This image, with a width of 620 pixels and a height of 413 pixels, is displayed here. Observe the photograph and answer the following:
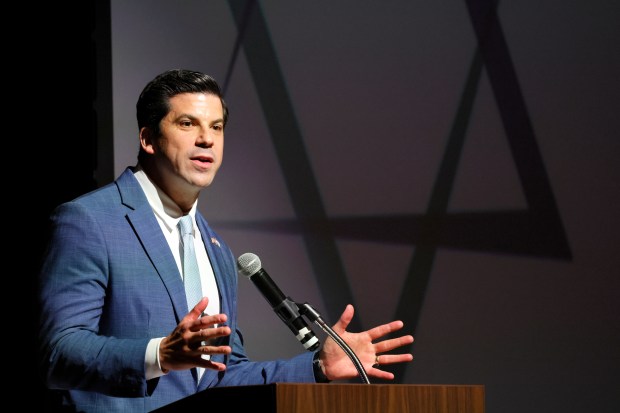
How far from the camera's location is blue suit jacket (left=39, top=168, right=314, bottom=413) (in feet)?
5.73

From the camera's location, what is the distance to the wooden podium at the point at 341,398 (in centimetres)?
148

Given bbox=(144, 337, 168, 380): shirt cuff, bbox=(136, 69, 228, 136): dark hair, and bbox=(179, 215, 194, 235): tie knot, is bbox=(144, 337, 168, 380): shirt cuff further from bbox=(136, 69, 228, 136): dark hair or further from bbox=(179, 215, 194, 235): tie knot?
bbox=(136, 69, 228, 136): dark hair

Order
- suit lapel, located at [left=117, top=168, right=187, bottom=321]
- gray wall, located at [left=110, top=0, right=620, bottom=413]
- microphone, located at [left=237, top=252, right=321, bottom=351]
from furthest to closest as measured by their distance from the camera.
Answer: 1. gray wall, located at [left=110, top=0, right=620, bottom=413]
2. suit lapel, located at [left=117, top=168, right=187, bottom=321]
3. microphone, located at [left=237, top=252, right=321, bottom=351]

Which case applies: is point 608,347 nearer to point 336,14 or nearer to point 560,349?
point 560,349

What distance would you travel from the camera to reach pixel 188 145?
2186 millimetres

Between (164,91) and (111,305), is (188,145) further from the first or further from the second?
(111,305)

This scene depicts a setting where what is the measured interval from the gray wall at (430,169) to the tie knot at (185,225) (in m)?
0.81

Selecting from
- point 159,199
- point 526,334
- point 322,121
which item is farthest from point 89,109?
point 526,334

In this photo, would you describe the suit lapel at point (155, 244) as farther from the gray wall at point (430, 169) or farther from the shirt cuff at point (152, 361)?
the gray wall at point (430, 169)

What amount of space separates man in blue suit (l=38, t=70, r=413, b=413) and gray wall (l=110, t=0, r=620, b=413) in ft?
2.26

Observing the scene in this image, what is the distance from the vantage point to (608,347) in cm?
279

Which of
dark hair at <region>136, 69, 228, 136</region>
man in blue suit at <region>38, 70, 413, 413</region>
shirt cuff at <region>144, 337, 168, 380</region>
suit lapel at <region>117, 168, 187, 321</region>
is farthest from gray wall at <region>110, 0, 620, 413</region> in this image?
shirt cuff at <region>144, 337, 168, 380</region>

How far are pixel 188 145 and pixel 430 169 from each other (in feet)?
3.55

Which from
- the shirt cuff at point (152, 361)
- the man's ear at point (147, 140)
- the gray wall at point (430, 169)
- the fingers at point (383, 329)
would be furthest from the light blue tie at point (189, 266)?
the gray wall at point (430, 169)
